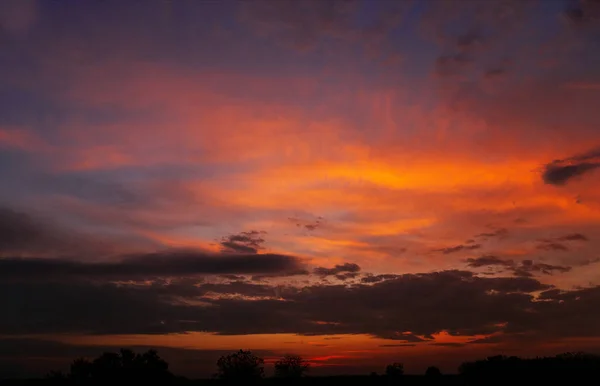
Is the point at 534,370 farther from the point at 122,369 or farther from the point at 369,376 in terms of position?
the point at 122,369

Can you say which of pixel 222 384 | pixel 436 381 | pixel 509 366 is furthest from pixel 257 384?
pixel 509 366

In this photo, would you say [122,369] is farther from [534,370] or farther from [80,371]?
[534,370]

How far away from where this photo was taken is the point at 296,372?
437ft

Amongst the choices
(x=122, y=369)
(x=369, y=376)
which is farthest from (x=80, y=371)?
(x=369, y=376)

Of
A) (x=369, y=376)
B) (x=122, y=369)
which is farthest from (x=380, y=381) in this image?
(x=122, y=369)

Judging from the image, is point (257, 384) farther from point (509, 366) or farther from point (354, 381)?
point (509, 366)

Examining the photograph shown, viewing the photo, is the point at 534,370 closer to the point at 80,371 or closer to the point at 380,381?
the point at 380,381

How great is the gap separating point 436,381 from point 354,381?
10607 millimetres

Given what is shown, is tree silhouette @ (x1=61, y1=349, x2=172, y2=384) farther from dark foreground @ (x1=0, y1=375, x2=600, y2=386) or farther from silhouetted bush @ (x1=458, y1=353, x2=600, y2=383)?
silhouetted bush @ (x1=458, y1=353, x2=600, y2=383)

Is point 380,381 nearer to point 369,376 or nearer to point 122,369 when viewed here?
point 369,376

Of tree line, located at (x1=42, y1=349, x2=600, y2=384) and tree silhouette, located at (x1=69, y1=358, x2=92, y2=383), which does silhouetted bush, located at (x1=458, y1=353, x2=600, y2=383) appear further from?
tree silhouette, located at (x1=69, y1=358, x2=92, y2=383)

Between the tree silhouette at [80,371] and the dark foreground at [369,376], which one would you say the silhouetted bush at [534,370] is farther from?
the tree silhouette at [80,371]

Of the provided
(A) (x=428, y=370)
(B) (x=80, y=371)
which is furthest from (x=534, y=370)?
(B) (x=80, y=371)

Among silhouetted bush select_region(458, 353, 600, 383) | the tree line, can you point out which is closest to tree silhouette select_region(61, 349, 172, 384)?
the tree line
